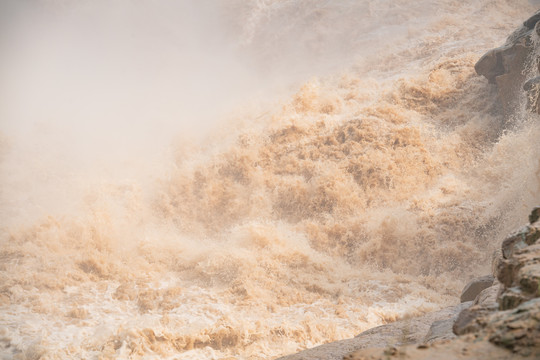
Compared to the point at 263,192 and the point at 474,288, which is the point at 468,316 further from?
the point at 263,192

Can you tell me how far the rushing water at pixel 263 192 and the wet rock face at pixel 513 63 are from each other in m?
0.36

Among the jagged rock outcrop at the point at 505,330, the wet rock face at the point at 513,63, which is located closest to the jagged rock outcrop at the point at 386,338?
the jagged rock outcrop at the point at 505,330

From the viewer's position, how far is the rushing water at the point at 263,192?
5.16 m

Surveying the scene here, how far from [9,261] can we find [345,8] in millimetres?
13814

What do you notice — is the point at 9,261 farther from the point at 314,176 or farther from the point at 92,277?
the point at 314,176

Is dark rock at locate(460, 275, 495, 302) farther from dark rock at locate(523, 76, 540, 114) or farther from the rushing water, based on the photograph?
dark rock at locate(523, 76, 540, 114)

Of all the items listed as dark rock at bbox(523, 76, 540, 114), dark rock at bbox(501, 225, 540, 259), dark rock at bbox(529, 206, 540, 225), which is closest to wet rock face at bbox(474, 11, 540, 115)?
dark rock at bbox(523, 76, 540, 114)

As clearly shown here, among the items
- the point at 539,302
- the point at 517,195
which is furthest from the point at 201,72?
the point at 539,302

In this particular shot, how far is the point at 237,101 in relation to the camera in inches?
503

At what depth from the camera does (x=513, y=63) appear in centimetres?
818

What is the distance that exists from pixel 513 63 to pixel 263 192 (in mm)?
5201

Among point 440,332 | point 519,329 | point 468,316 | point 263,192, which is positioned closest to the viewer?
point 519,329

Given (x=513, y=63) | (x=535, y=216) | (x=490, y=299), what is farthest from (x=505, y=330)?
(x=513, y=63)

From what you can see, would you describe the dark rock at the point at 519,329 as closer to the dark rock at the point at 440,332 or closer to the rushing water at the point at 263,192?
the dark rock at the point at 440,332
